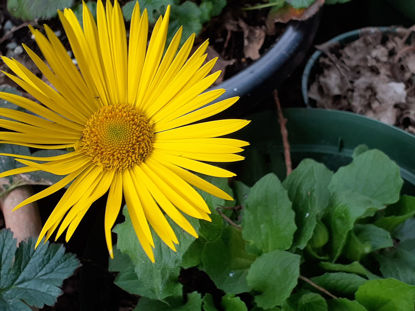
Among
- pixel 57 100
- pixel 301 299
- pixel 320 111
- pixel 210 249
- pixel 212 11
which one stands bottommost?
pixel 301 299

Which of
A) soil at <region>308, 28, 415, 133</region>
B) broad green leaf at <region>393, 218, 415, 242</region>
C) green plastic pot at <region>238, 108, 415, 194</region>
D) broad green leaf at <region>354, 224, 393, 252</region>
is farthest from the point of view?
soil at <region>308, 28, 415, 133</region>

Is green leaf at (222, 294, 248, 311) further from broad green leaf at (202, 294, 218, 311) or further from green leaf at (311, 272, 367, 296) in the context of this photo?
green leaf at (311, 272, 367, 296)

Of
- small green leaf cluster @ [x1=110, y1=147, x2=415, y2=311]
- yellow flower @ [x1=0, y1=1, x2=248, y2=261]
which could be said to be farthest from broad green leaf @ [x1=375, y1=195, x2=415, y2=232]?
yellow flower @ [x1=0, y1=1, x2=248, y2=261]

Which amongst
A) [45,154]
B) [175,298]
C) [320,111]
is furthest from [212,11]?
[175,298]

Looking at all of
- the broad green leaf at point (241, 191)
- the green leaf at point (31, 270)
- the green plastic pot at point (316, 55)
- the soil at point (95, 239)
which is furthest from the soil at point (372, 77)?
the green leaf at point (31, 270)

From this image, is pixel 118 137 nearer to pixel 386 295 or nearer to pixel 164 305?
pixel 164 305

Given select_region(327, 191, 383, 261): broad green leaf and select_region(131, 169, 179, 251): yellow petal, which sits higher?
select_region(131, 169, 179, 251): yellow petal

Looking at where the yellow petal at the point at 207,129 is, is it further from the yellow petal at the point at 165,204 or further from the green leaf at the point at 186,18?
the green leaf at the point at 186,18

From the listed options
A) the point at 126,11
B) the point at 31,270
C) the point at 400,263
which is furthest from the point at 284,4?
the point at 31,270

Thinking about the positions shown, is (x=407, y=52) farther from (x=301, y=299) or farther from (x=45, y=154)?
(x=45, y=154)
